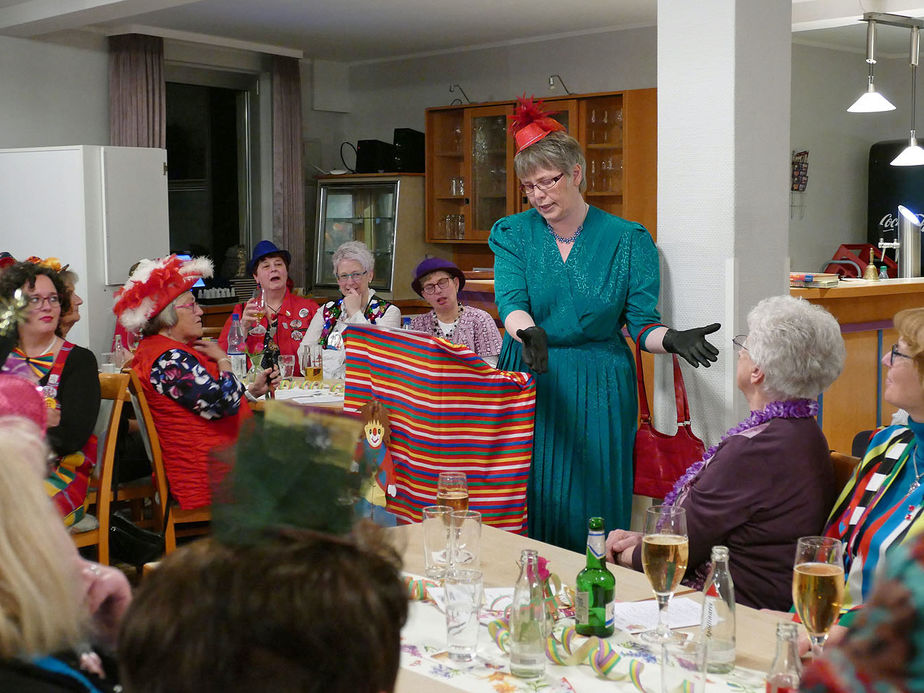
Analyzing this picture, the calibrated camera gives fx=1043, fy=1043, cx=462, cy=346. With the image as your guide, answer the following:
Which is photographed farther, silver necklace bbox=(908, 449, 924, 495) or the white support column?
the white support column

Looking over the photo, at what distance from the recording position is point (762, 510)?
84.7 inches

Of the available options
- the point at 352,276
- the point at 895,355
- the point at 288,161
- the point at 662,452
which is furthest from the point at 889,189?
the point at 895,355

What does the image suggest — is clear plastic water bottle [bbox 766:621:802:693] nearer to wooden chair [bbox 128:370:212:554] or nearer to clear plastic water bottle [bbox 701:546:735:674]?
clear plastic water bottle [bbox 701:546:735:674]

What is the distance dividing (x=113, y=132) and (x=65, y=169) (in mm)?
1463

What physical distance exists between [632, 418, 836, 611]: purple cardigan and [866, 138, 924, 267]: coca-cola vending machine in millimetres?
7247

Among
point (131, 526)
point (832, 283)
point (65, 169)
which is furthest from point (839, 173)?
point (131, 526)

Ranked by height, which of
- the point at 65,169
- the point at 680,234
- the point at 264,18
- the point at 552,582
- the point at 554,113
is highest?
the point at 264,18

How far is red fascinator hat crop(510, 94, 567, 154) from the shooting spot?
3084 millimetres

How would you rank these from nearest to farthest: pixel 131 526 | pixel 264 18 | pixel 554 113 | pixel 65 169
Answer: pixel 131 526
pixel 65 169
pixel 264 18
pixel 554 113

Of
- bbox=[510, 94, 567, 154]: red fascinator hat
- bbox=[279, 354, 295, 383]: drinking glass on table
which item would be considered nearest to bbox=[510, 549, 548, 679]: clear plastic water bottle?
bbox=[510, 94, 567, 154]: red fascinator hat

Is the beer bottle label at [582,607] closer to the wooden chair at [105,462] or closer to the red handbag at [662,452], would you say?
the red handbag at [662,452]

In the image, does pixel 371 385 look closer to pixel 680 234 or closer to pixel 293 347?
pixel 680 234

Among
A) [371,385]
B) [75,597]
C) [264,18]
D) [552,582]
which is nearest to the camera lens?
[75,597]

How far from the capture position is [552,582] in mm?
1821
